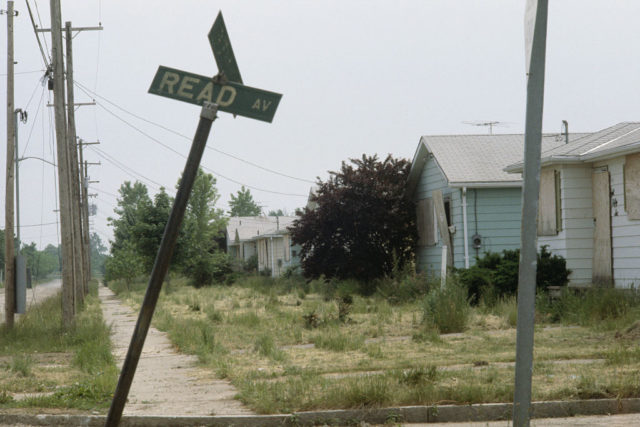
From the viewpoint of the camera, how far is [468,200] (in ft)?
76.3

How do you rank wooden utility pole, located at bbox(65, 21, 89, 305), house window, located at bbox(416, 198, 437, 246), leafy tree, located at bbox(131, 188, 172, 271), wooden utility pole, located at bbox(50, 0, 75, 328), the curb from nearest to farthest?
the curb, wooden utility pole, located at bbox(50, 0, 75, 328), house window, located at bbox(416, 198, 437, 246), wooden utility pole, located at bbox(65, 21, 89, 305), leafy tree, located at bbox(131, 188, 172, 271)

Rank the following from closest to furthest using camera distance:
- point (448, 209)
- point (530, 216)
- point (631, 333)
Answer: point (530, 216), point (631, 333), point (448, 209)

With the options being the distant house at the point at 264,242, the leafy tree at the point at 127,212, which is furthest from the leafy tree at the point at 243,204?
the distant house at the point at 264,242

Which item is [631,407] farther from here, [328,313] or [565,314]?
[328,313]

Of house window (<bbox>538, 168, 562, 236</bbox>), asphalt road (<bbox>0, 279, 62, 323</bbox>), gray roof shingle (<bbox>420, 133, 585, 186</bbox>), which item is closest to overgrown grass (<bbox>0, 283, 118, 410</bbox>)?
asphalt road (<bbox>0, 279, 62, 323</bbox>)

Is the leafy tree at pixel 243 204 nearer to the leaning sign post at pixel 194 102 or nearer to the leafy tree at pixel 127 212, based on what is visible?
the leafy tree at pixel 127 212

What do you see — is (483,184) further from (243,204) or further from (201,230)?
(243,204)

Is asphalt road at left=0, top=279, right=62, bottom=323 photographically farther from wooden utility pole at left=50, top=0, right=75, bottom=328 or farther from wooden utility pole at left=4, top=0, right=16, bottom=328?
wooden utility pole at left=50, top=0, right=75, bottom=328

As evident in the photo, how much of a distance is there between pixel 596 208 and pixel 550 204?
3.80 ft

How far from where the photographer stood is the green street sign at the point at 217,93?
15.8 ft

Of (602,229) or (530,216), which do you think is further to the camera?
(602,229)

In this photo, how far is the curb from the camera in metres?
7.70

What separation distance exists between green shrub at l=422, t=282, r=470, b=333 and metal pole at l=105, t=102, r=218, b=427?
10.6 meters

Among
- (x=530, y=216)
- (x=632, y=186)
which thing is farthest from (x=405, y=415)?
(x=632, y=186)
